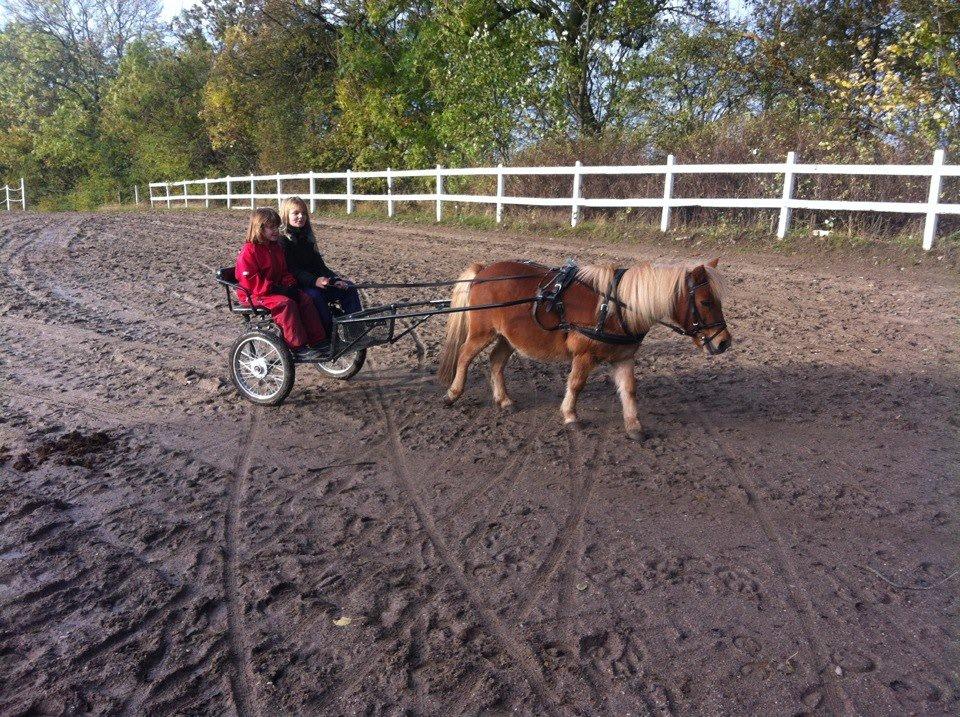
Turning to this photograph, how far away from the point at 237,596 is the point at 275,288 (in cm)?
334

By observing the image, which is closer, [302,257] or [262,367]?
[262,367]

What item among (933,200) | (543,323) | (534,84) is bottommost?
(543,323)

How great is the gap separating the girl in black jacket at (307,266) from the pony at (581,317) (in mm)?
1114

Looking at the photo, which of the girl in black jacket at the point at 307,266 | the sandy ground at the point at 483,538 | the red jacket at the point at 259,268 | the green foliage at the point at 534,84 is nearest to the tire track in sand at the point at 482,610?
the sandy ground at the point at 483,538

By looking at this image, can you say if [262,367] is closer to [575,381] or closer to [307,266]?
[307,266]

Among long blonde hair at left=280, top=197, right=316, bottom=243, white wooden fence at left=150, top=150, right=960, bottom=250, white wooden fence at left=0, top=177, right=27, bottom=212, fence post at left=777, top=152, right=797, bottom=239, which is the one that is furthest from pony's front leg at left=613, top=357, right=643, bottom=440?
white wooden fence at left=0, top=177, right=27, bottom=212

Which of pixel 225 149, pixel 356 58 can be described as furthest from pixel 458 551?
pixel 225 149

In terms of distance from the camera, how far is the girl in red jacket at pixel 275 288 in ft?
20.2

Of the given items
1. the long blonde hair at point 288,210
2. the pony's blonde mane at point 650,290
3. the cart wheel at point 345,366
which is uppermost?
the long blonde hair at point 288,210

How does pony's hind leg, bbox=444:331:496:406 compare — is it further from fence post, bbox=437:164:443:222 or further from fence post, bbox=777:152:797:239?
fence post, bbox=437:164:443:222

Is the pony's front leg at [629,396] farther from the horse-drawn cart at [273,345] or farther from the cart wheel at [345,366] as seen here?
the cart wheel at [345,366]

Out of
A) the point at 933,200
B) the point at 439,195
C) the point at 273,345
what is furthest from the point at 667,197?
the point at 273,345

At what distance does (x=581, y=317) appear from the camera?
5555mm

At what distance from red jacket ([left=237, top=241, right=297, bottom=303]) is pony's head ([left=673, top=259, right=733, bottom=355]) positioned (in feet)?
11.2
